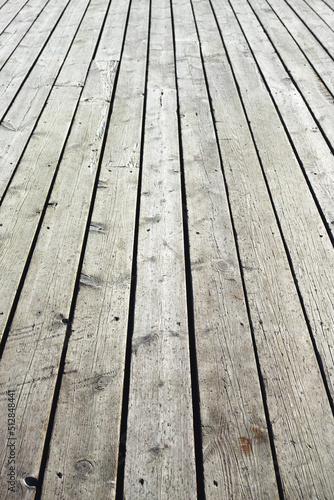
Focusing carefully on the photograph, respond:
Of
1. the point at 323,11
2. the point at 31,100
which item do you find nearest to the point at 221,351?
the point at 31,100

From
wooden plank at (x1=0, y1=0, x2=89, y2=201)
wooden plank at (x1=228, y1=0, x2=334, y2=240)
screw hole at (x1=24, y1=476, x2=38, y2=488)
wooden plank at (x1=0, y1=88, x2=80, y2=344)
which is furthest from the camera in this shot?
wooden plank at (x1=0, y1=0, x2=89, y2=201)

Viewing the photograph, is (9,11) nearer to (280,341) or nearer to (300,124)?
(300,124)

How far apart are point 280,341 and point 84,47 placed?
7.40 ft

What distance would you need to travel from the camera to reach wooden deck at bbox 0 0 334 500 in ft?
3.04

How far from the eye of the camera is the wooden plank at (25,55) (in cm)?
221

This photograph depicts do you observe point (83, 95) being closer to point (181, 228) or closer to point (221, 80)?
point (221, 80)

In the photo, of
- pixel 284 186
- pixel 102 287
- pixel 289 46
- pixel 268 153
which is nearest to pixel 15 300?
pixel 102 287

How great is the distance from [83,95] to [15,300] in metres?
1.31

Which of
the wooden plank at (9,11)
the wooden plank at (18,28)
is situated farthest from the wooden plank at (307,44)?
the wooden plank at (9,11)

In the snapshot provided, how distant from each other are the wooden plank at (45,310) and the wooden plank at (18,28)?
1.17 metres

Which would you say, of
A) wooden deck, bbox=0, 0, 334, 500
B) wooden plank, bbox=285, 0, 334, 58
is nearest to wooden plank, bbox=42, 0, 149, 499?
wooden deck, bbox=0, 0, 334, 500

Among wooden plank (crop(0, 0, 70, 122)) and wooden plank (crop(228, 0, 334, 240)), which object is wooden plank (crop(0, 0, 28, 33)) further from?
wooden plank (crop(228, 0, 334, 240))

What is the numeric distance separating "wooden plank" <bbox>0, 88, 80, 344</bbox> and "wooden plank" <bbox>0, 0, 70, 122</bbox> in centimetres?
24

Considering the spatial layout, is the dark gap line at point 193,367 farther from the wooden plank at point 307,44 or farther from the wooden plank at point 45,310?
the wooden plank at point 307,44
